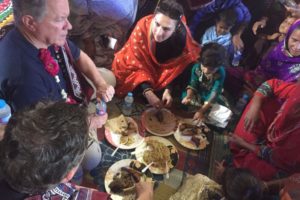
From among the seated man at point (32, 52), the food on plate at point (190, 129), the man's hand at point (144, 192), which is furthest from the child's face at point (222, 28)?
the man's hand at point (144, 192)

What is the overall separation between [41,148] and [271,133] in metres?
2.00

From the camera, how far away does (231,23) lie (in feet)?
10.2

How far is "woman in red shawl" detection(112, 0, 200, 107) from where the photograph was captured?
2809mm

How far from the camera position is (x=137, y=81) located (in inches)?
112

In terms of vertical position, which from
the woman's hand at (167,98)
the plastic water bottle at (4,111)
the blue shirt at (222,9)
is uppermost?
the blue shirt at (222,9)

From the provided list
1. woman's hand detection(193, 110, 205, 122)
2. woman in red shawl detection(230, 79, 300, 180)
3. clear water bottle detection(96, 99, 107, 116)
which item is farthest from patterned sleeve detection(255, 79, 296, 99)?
clear water bottle detection(96, 99, 107, 116)

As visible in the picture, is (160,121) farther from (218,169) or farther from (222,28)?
(222,28)

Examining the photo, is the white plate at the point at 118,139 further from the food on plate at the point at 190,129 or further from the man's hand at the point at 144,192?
the man's hand at the point at 144,192

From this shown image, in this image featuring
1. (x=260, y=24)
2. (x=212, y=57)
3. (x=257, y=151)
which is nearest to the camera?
(x=257, y=151)

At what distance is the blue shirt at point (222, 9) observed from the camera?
3006 millimetres

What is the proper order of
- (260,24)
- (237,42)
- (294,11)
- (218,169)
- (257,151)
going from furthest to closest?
(237,42)
(260,24)
(294,11)
(218,169)
(257,151)

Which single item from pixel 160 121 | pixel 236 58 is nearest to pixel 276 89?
pixel 236 58

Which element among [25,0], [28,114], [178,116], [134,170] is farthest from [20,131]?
[178,116]

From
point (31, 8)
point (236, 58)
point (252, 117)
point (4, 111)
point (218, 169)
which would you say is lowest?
point (218, 169)
